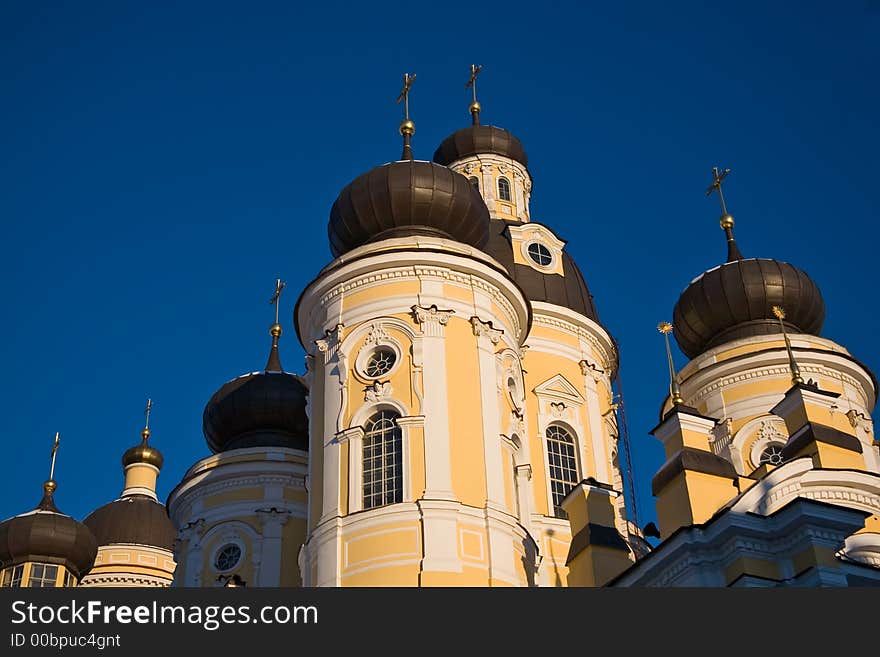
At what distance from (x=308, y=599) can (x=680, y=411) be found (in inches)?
287

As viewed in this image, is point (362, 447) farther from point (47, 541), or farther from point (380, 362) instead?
point (47, 541)

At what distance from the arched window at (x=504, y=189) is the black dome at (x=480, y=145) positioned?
90cm

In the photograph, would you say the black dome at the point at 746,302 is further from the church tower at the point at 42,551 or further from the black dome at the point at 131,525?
the black dome at the point at 131,525

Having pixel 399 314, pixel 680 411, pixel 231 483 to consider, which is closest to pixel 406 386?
pixel 399 314

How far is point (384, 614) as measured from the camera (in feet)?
37.4

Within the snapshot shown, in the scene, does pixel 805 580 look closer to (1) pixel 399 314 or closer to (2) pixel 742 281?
(1) pixel 399 314

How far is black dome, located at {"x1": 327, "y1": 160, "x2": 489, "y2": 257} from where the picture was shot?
73.1ft

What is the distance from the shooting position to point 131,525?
33.2 metres

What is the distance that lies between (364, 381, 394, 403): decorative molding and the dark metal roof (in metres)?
7.31

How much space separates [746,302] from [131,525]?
55.1ft

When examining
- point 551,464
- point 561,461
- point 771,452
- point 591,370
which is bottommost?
point 771,452

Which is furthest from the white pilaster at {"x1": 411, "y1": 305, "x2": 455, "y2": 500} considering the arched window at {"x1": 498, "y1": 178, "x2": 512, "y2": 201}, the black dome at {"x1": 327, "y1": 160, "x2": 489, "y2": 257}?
the arched window at {"x1": 498, "y1": 178, "x2": 512, "y2": 201}

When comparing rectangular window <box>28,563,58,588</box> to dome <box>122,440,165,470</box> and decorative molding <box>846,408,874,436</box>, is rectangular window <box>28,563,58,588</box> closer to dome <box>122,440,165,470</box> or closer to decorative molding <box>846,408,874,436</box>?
dome <box>122,440,165,470</box>

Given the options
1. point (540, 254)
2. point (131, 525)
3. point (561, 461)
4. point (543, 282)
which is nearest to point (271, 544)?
point (561, 461)
